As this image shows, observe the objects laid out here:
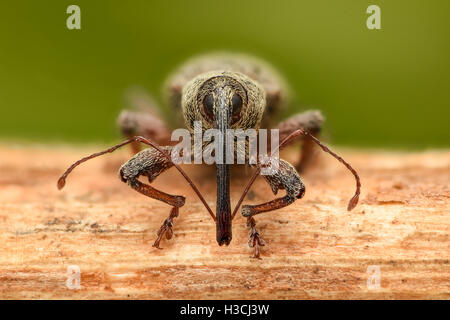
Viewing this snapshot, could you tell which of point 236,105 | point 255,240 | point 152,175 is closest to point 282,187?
point 255,240

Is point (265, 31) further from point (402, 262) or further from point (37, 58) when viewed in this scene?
point (402, 262)

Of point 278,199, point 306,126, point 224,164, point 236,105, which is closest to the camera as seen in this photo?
point 224,164

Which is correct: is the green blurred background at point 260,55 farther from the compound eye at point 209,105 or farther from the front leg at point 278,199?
the front leg at point 278,199

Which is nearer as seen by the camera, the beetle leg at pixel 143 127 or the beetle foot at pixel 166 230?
the beetle foot at pixel 166 230

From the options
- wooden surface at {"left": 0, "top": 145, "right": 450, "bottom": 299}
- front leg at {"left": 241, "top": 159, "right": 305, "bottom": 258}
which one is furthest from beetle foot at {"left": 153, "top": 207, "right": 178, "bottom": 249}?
front leg at {"left": 241, "top": 159, "right": 305, "bottom": 258}

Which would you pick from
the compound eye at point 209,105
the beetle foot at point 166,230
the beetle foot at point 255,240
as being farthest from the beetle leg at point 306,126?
the beetle foot at point 166,230

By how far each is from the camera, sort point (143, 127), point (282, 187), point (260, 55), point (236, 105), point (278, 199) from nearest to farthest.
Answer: point (278, 199) < point (282, 187) < point (236, 105) < point (143, 127) < point (260, 55)

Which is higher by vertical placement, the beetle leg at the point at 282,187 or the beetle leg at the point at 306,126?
the beetle leg at the point at 306,126

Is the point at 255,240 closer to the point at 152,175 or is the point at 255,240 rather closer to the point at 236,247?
the point at 236,247
